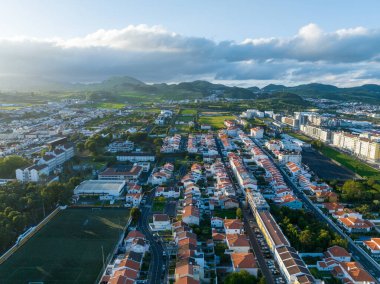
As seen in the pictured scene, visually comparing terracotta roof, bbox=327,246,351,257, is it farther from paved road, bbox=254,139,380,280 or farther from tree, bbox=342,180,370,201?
tree, bbox=342,180,370,201

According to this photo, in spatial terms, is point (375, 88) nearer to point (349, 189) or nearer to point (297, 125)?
point (297, 125)

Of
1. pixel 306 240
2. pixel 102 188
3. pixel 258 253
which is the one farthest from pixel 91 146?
pixel 306 240

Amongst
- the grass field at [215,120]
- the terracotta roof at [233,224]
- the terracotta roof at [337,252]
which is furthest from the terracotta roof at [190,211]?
the grass field at [215,120]

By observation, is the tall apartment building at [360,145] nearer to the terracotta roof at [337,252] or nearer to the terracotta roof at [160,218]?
the terracotta roof at [337,252]

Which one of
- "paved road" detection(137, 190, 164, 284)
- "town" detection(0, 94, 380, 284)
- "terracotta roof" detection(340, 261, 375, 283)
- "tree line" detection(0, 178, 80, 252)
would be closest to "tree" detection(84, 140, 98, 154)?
"town" detection(0, 94, 380, 284)

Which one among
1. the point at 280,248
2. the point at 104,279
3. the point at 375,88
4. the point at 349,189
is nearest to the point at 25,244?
the point at 104,279

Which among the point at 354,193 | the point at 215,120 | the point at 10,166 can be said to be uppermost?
the point at 215,120

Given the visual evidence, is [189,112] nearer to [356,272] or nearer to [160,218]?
[160,218]

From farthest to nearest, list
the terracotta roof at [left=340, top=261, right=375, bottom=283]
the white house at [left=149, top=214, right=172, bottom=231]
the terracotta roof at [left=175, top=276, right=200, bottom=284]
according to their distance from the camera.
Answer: the white house at [left=149, top=214, right=172, bottom=231] → the terracotta roof at [left=340, top=261, right=375, bottom=283] → the terracotta roof at [left=175, top=276, right=200, bottom=284]
